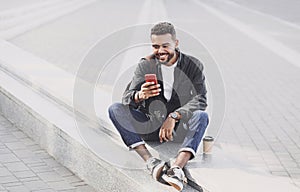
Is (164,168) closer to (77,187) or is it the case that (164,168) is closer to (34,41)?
(77,187)

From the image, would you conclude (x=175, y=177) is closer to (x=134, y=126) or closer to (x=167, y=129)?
(x=167, y=129)

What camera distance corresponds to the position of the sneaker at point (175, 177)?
15.0ft

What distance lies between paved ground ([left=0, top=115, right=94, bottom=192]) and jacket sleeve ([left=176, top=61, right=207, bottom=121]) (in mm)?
1088

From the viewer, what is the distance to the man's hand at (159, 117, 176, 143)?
4.87 metres

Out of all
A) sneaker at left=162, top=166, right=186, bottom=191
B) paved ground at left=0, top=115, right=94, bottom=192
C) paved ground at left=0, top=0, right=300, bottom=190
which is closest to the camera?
sneaker at left=162, top=166, right=186, bottom=191

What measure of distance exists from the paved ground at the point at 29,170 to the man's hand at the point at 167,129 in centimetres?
88

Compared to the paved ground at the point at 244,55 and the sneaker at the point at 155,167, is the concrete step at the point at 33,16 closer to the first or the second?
the paved ground at the point at 244,55

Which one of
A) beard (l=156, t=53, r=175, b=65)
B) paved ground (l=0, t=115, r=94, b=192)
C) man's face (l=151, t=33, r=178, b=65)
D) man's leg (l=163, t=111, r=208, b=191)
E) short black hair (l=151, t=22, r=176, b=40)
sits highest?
short black hair (l=151, t=22, r=176, b=40)

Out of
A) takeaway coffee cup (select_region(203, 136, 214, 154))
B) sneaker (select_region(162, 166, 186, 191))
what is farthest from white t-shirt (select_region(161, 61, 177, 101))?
sneaker (select_region(162, 166, 186, 191))

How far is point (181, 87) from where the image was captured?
4957 millimetres

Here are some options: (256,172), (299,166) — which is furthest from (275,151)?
(256,172)

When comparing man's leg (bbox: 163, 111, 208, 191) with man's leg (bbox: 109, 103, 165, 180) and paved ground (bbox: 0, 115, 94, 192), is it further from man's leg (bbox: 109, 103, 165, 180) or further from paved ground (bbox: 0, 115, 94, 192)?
paved ground (bbox: 0, 115, 94, 192)

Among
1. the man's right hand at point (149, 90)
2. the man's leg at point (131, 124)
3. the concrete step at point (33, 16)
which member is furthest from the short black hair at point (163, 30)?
the concrete step at point (33, 16)

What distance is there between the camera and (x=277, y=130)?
23.8 ft
